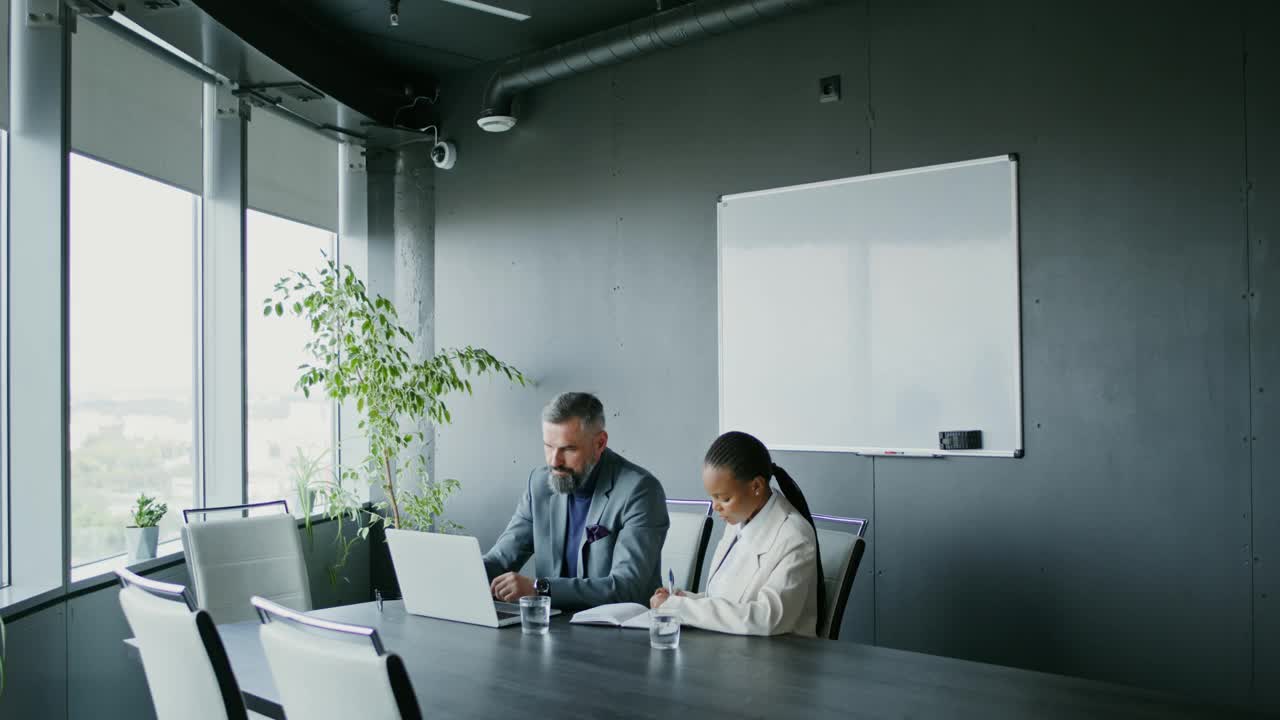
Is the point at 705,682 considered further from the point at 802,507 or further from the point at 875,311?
the point at 875,311

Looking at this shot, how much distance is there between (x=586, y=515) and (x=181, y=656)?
5.23 feet

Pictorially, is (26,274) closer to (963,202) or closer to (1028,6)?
(963,202)

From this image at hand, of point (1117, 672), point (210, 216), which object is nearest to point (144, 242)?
point (210, 216)

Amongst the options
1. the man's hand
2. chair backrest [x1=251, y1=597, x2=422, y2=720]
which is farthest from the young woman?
chair backrest [x1=251, y1=597, x2=422, y2=720]

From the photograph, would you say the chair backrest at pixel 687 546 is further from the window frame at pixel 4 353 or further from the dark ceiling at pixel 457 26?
the dark ceiling at pixel 457 26

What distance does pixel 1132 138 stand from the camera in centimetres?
385

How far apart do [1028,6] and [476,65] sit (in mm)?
3445

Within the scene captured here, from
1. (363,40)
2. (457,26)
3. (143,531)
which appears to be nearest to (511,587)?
(143,531)

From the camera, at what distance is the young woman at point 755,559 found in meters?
2.75

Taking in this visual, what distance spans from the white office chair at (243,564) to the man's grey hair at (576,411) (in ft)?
3.94

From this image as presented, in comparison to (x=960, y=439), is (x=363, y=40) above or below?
above

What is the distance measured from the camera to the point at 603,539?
342 cm

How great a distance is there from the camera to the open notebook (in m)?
2.83

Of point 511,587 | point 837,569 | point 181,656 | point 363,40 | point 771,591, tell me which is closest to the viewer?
point 181,656
